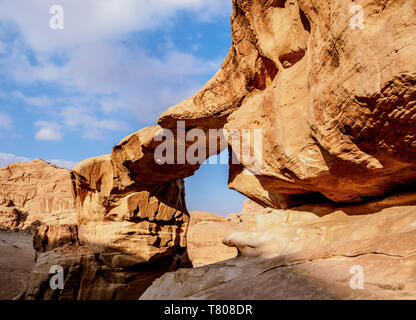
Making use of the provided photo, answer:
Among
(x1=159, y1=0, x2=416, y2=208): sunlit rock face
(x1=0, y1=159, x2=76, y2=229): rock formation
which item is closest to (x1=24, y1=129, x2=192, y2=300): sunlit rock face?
(x1=159, y1=0, x2=416, y2=208): sunlit rock face

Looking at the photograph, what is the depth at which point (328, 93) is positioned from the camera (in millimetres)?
2092

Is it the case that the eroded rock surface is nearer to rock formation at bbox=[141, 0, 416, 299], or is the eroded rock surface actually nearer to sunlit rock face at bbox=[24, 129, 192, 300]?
rock formation at bbox=[141, 0, 416, 299]

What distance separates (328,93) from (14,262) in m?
15.0

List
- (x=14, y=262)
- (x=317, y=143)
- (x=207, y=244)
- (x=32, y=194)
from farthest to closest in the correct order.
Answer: (x=32, y=194)
(x=207, y=244)
(x=14, y=262)
(x=317, y=143)

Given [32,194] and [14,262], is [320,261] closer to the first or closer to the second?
[14,262]

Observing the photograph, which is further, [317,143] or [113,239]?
[113,239]

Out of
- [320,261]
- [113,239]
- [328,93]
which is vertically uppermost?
[328,93]

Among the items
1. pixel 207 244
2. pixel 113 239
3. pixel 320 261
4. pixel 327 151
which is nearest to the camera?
pixel 320 261

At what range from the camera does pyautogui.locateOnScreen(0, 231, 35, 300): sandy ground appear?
8.75 meters

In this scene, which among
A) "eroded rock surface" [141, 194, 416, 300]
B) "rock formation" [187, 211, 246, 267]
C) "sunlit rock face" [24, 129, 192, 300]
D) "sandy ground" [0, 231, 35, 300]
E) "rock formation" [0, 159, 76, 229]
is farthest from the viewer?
"rock formation" [0, 159, 76, 229]

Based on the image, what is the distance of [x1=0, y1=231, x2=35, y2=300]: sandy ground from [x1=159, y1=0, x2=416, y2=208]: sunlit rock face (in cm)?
953

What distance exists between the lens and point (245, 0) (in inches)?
125

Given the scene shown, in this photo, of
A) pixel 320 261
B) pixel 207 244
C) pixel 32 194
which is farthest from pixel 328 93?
pixel 32 194
